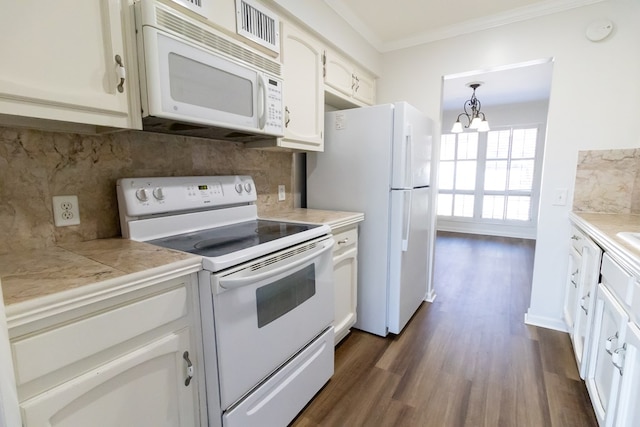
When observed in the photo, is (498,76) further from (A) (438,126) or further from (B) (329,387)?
(B) (329,387)

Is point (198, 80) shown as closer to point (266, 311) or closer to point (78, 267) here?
point (78, 267)

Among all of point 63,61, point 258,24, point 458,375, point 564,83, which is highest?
point 258,24

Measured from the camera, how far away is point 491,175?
5676mm

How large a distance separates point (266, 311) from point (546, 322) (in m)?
2.29

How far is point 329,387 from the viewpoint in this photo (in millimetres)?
1682

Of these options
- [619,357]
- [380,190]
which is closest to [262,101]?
[380,190]

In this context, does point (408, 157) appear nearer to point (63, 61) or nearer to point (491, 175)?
point (63, 61)

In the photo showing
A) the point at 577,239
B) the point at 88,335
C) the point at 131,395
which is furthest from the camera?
the point at 577,239

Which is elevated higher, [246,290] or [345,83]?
[345,83]

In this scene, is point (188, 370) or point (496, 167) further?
point (496, 167)

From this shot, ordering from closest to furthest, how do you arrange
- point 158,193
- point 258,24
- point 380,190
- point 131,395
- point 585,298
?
point 131,395
point 158,193
point 258,24
point 585,298
point 380,190

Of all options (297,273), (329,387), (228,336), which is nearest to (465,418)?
(329,387)

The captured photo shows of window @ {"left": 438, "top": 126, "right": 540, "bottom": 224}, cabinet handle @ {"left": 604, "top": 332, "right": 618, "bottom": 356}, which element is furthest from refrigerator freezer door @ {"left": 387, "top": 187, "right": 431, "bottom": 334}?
window @ {"left": 438, "top": 126, "right": 540, "bottom": 224}

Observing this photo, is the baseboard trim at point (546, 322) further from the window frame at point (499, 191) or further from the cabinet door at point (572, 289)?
the window frame at point (499, 191)
